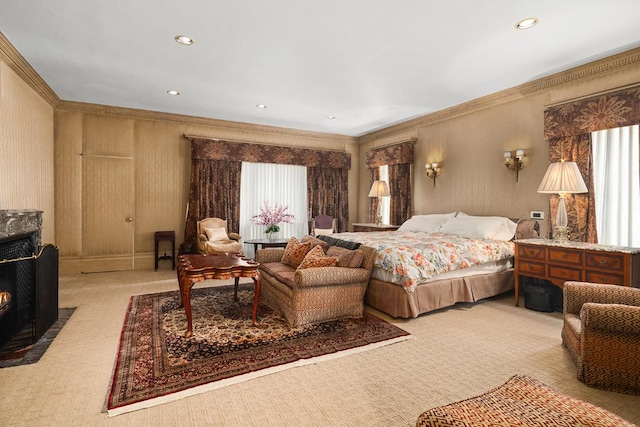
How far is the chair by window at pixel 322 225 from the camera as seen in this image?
7035 mm

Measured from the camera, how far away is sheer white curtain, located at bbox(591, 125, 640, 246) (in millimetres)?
3525

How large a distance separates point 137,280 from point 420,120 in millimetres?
5435

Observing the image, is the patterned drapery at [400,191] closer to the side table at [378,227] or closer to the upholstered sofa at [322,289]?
the side table at [378,227]

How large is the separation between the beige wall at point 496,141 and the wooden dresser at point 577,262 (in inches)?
31.5

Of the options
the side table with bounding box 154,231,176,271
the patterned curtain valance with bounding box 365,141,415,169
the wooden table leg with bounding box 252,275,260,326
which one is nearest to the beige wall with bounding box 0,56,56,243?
the side table with bounding box 154,231,176,271

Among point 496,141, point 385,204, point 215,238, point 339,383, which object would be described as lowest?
point 339,383

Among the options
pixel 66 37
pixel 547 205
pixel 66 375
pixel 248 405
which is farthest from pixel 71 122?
pixel 547 205

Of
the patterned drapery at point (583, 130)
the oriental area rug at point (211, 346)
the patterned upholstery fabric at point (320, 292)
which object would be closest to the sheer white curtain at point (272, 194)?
the oriental area rug at point (211, 346)

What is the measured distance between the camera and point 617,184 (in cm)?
366

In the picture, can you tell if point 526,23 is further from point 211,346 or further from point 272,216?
point 272,216

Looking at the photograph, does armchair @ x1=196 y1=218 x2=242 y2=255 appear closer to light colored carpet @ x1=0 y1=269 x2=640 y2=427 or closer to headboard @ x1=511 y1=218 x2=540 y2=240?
light colored carpet @ x1=0 y1=269 x2=640 y2=427

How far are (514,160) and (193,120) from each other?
5.35m

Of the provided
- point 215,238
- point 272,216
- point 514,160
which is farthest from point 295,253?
point 514,160

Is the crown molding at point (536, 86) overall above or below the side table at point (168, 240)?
above
